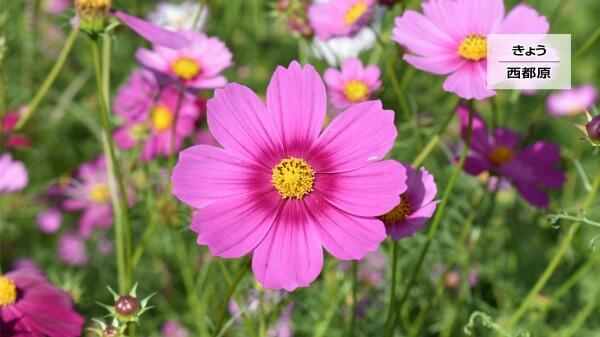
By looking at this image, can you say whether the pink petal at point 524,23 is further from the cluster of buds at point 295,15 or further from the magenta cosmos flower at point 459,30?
the cluster of buds at point 295,15

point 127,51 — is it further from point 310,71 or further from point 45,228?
point 310,71

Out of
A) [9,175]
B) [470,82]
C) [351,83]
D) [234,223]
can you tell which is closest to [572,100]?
[351,83]

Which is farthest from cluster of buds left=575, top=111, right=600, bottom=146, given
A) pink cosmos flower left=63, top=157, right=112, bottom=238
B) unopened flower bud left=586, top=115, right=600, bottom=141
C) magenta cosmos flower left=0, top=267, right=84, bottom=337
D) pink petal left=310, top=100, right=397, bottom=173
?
pink cosmos flower left=63, top=157, right=112, bottom=238

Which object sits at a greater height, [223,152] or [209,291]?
[223,152]

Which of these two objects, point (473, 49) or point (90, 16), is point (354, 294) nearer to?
point (473, 49)

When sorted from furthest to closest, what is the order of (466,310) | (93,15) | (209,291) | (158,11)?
(158,11), (466,310), (209,291), (93,15)

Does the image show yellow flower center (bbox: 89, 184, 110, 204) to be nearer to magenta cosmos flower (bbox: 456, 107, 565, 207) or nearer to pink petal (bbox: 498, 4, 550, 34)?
magenta cosmos flower (bbox: 456, 107, 565, 207)

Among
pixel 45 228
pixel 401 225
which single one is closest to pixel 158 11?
pixel 45 228
